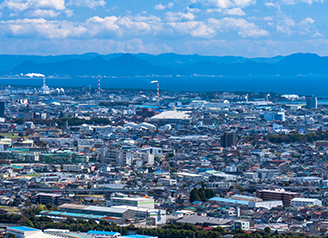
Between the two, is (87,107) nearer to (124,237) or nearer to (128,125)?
(128,125)

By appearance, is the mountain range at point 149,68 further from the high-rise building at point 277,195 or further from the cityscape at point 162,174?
the high-rise building at point 277,195

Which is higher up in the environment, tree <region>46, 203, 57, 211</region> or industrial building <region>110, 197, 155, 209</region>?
industrial building <region>110, 197, 155, 209</region>

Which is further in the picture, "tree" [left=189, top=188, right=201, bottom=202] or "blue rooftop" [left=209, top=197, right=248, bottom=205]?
"tree" [left=189, top=188, right=201, bottom=202]

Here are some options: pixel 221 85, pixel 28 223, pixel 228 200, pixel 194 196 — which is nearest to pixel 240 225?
pixel 228 200

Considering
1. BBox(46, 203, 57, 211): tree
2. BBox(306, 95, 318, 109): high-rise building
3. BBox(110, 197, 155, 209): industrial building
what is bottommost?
BBox(46, 203, 57, 211): tree

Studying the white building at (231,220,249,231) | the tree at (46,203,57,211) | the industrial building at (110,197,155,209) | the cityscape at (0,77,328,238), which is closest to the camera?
the white building at (231,220,249,231)

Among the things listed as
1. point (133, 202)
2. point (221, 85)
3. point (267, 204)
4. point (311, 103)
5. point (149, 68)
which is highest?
point (149, 68)

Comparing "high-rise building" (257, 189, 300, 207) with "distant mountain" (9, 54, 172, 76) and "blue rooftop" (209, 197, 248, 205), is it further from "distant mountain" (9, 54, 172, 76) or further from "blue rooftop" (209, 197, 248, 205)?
"distant mountain" (9, 54, 172, 76)

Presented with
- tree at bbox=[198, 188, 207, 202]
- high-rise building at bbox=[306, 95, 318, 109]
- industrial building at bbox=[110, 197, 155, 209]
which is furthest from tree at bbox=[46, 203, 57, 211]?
high-rise building at bbox=[306, 95, 318, 109]

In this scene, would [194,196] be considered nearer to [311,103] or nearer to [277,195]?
[277,195]

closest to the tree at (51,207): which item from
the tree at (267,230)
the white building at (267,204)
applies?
the white building at (267,204)

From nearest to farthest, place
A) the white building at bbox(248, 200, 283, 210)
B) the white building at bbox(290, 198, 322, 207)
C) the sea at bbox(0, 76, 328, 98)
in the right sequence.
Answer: the white building at bbox(248, 200, 283, 210), the white building at bbox(290, 198, 322, 207), the sea at bbox(0, 76, 328, 98)
